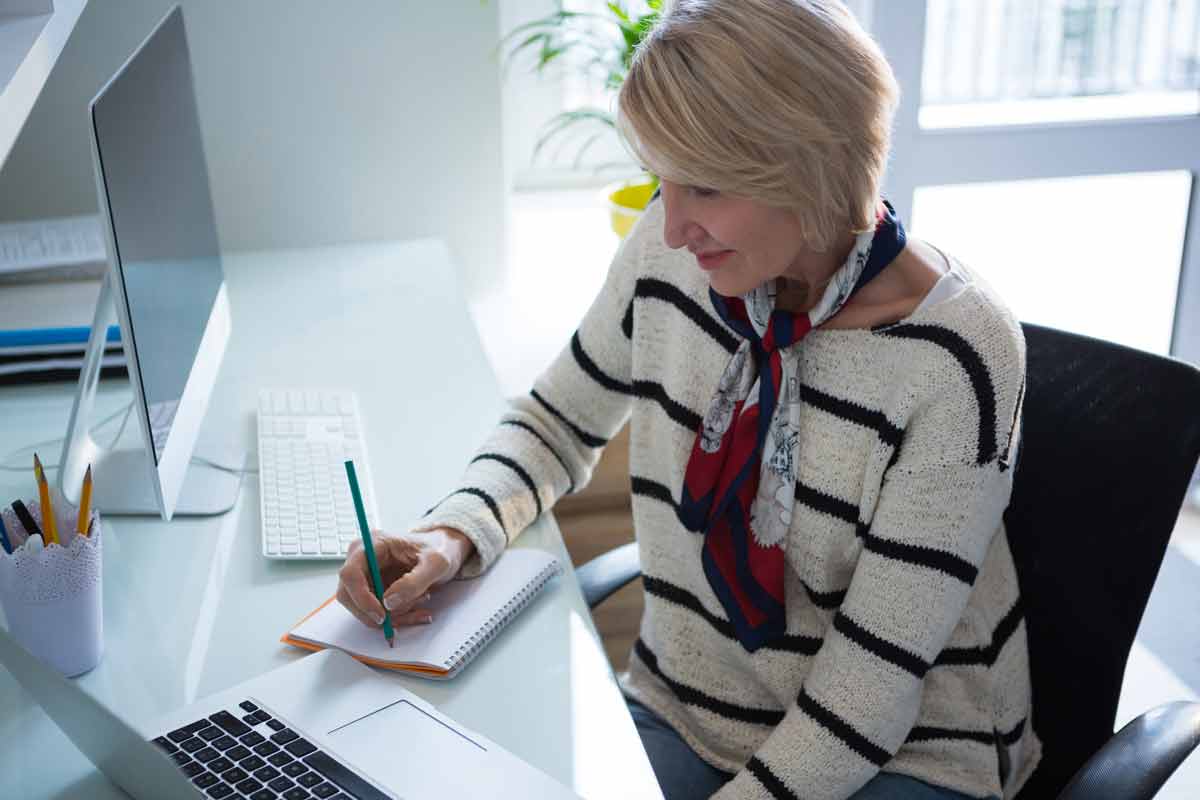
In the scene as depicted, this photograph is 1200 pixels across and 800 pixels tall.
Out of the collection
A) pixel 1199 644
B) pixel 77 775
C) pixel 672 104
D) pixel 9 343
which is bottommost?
pixel 1199 644

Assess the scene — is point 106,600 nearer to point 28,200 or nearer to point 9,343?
point 9,343

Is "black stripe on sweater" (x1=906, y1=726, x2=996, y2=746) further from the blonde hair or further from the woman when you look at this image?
the blonde hair

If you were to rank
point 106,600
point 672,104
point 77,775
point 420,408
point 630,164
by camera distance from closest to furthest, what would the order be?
1. point 77,775
2. point 672,104
3. point 106,600
4. point 420,408
5. point 630,164

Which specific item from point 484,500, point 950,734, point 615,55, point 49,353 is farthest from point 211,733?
point 615,55

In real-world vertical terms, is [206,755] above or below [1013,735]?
above

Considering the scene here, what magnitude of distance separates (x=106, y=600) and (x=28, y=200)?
1030 millimetres

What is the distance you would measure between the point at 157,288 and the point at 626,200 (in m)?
1.03

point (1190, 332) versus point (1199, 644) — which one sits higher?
point (1190, 332)

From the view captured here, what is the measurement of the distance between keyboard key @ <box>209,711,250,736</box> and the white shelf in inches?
17.8

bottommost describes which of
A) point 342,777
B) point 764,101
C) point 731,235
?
point 342,777

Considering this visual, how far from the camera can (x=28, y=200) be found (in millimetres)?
1923

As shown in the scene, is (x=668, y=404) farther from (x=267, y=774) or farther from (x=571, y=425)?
(x=267, y=774)

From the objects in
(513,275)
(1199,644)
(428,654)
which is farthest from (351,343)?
(1199,644)

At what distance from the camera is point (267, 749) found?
3.02 ft
